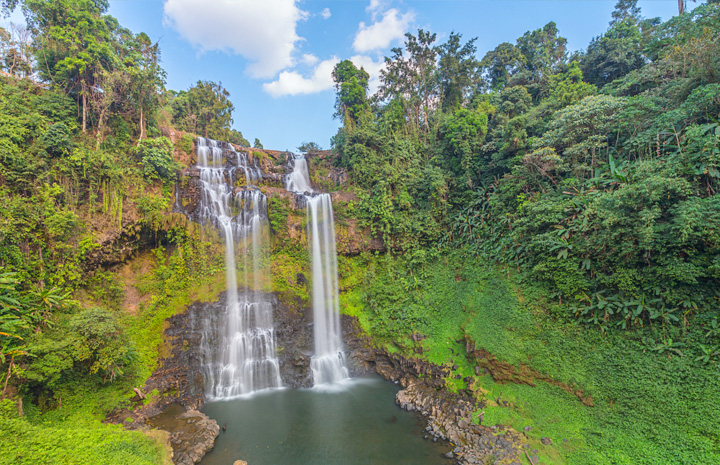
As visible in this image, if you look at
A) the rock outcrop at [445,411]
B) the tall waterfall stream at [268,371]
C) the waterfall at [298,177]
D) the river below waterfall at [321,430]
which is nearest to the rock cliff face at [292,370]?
the rock outcrop at [445,411]

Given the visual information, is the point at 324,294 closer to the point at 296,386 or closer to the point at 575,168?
the point at 296,386

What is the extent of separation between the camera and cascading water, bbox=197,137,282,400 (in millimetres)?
13023

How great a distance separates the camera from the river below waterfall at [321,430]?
863 cm

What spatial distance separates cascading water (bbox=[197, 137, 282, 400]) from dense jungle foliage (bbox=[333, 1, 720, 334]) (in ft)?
22.6

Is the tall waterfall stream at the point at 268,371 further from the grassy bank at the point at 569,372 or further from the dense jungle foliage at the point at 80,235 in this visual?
the grassy bank at the point at 569,372

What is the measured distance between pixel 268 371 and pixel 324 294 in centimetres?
479

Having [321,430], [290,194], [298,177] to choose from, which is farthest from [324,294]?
[298,177]

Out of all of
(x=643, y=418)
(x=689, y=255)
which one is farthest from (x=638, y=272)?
(x=643, y=418)

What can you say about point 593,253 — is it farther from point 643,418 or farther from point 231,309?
point 231,309

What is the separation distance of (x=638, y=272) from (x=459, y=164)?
10.5 m

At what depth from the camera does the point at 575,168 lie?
11414 millimetres

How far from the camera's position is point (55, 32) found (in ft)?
41.1

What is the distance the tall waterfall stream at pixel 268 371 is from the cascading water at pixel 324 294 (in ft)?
0.18

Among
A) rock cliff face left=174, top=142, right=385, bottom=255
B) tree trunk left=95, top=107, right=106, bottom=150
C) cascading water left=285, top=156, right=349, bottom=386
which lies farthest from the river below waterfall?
tree trunk left=95, top=107, right=106, bottom=150
